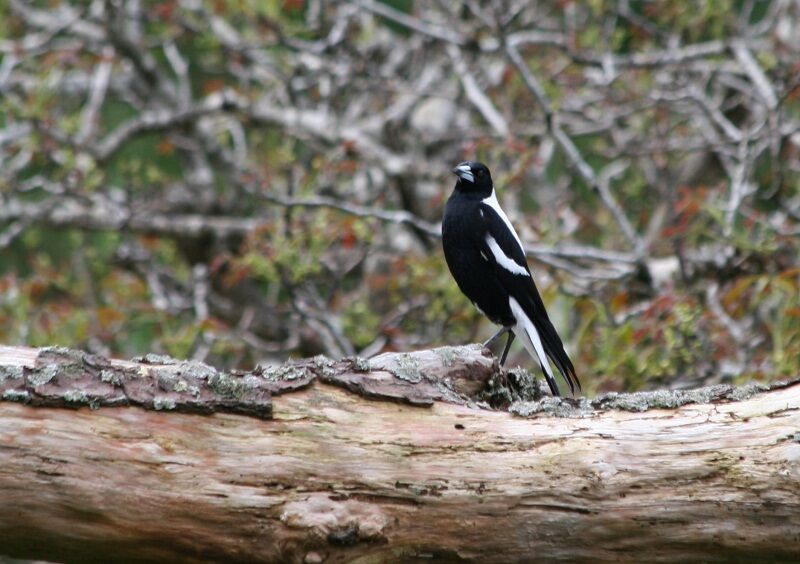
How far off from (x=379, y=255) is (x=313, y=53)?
1485 mm

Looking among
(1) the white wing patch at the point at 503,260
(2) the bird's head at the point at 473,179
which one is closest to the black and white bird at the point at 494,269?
(1) the white wing patch at the point at 503,260

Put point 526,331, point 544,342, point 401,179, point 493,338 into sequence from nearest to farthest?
point 493,338 < point 544,342 < point 526,331 < point 401,179

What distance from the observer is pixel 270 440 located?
276 cm

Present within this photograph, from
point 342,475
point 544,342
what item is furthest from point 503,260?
point 342,475

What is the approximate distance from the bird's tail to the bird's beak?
0.67 meters

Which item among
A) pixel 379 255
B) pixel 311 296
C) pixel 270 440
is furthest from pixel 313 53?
pixel 270 440

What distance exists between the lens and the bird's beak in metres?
5.20

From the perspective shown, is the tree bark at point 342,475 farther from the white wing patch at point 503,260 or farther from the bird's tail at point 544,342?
the white wing patch at point 503,260

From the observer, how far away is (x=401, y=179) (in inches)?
286

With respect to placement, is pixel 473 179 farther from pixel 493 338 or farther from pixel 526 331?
pixel 493 338

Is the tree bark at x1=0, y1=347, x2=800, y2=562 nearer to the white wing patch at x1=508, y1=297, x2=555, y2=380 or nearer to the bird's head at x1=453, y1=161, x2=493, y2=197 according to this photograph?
the white wing patch at x1=508, y1=297, x2=555, y2=380

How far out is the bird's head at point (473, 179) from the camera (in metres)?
5.21

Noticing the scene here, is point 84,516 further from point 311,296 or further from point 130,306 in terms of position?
point 130,306

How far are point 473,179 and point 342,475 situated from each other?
271cm
